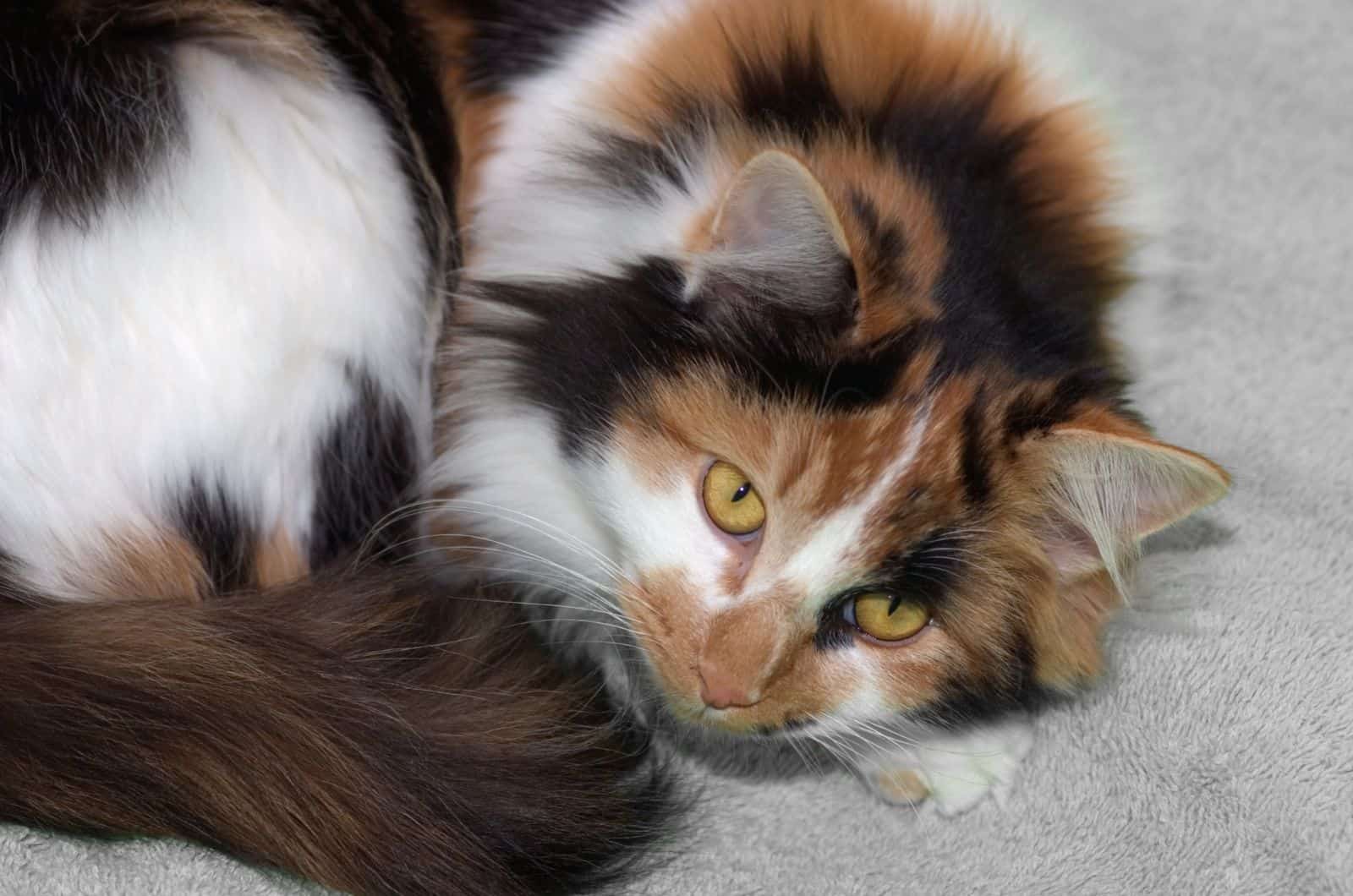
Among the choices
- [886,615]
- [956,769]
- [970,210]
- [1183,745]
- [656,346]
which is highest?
[970,210]

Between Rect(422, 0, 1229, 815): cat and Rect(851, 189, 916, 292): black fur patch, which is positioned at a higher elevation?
Rect(851, 189, 916, 292): black fur patch

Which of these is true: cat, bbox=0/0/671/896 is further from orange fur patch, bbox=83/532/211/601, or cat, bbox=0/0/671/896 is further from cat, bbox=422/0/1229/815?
cat, bbox=422/0/1229/815

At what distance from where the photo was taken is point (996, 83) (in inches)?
62.7

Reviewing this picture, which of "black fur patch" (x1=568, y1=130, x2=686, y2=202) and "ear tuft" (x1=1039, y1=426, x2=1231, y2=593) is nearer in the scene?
"ear tuft" (x1=1039, y1=426, x2=1231, y2=593)

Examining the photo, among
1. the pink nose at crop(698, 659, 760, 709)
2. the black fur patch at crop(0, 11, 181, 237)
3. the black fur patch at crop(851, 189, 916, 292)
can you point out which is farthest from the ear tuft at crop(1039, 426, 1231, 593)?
the black fur patch at crop(0, 11, 181, 237)

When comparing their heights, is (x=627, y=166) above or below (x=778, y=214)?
below

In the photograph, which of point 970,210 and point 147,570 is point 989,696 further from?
point 147,570

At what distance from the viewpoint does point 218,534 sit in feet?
4.60

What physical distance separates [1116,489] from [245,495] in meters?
0.92

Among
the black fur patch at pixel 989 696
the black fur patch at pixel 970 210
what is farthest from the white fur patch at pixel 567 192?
the black fur patch at pixel 989 696

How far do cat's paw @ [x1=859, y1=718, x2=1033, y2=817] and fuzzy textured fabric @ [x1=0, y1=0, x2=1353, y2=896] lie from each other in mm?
20

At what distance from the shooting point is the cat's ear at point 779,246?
1.16 m

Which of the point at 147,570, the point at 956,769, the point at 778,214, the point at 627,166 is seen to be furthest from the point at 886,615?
the point at 147,570

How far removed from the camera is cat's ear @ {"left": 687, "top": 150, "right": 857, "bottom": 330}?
1.16 meters
